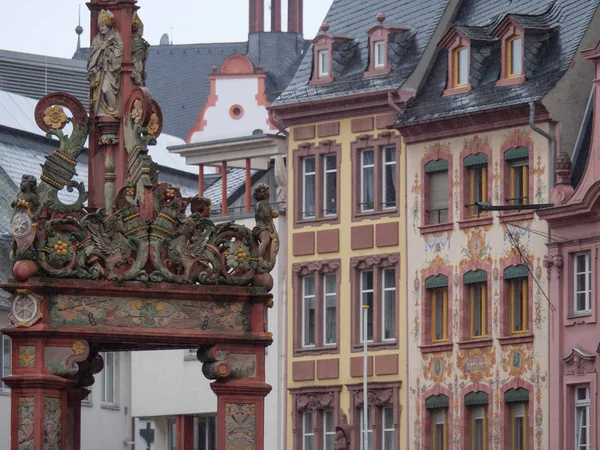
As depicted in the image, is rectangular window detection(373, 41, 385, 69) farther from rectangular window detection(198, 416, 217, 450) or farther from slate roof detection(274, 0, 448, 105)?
rectangular window detection(198, 416, 217, 450)

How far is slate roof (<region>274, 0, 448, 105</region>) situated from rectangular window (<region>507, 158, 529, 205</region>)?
4.01 metres

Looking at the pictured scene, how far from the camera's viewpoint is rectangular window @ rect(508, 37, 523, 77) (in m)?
58.5

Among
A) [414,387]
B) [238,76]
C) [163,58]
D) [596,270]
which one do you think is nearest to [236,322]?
[596,270]

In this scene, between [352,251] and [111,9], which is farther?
[352,251]

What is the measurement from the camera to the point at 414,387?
60.2 metres

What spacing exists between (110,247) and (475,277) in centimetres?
3293

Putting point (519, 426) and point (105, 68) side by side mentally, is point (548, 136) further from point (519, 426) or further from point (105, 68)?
point (105, 68)

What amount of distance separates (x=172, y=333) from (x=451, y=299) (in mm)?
33369

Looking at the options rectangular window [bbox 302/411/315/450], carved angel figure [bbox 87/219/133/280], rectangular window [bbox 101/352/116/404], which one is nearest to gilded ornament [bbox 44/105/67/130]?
carved angel figure [bbox 87/219/133/280]

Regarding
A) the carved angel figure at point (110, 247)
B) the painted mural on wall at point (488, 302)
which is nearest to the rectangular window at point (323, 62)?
the painted mural on wall at point (488, 302)

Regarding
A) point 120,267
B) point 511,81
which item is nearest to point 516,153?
point 511,81

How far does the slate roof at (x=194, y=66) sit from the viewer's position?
8994cm

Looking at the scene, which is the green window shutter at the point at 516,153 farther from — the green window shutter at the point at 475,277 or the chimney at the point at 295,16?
the chimney at the point at 295,16

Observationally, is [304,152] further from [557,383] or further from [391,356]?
[557,383]
